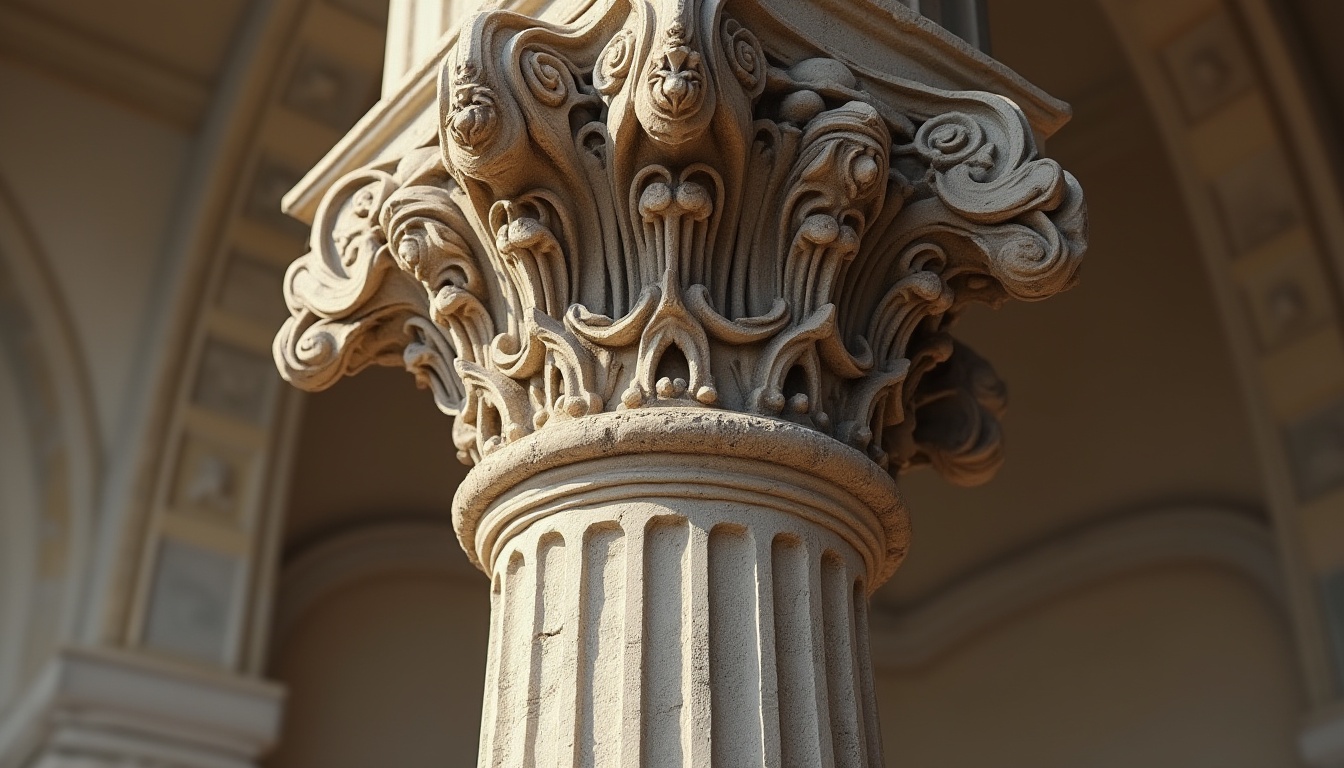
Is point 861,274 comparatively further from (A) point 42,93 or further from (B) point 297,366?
(A) point 42,93

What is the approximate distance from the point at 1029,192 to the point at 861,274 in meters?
0.25

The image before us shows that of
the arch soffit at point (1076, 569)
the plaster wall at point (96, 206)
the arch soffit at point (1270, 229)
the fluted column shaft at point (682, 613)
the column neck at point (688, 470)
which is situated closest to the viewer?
the fluted column shaft at point (682, 613)

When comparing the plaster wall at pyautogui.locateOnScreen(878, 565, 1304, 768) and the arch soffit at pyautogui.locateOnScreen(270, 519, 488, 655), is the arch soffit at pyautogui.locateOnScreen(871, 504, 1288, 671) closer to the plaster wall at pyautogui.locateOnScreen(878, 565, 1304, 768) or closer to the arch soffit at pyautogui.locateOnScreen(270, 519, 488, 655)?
the plaster wall at pyautogui.locateOnScreen(878, 565, 1304, 768)

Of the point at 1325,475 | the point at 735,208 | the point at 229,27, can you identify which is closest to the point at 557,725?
the point at 735,208

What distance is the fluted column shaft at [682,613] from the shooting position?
1835 mm

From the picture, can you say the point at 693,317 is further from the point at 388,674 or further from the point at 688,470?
the point at 388,674

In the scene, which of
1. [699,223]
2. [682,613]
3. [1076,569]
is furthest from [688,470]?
[1076,569]

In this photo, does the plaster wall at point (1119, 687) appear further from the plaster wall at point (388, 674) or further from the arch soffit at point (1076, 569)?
the plaster wall at point (388, 674)

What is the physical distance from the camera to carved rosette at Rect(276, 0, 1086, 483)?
2.05m

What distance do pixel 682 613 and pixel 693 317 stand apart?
38 centimetres

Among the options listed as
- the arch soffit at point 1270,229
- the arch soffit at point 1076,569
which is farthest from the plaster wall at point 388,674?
the arch soffit at point 1270,229

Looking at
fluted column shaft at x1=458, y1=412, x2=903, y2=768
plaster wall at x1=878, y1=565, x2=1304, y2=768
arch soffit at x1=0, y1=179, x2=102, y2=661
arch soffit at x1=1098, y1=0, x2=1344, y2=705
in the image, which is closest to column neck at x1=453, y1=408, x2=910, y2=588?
fluted column shaft at x1=458, y1=412, x2=903, y2=768

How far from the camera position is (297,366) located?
2.47 meters

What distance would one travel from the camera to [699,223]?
2.11 m
